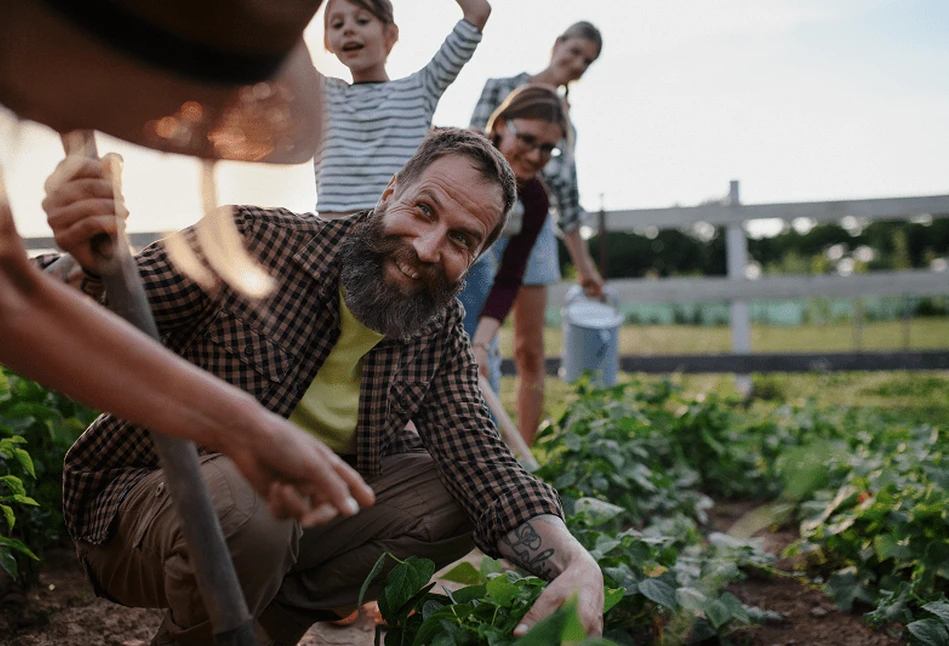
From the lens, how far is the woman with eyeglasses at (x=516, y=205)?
3.15 metres

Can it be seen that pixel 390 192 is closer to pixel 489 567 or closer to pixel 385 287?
pixel 385 287

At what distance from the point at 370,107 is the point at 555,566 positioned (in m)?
1.56

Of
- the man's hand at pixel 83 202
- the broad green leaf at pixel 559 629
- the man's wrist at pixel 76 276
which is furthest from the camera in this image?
the man's wrist at pixel 76 276

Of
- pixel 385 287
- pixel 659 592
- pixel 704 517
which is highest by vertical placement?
pixel 385 287

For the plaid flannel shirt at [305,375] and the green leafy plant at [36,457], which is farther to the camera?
the green leafy plant at [36,457]

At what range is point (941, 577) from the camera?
2.37 m

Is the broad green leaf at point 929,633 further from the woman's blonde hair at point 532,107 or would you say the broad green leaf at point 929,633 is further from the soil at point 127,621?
the woman's blonde hair at point 532,107

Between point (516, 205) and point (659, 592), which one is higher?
point (516, 205)

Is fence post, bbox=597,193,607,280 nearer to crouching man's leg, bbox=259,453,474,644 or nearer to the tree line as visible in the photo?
crouching man's leg, bbox=259,453,474,644

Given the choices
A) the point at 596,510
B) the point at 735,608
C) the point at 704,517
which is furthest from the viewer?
the point at 704,517

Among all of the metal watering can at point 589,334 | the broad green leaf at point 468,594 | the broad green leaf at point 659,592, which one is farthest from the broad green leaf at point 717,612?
the metal watering can at point 589,334

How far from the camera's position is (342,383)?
1.86 meters

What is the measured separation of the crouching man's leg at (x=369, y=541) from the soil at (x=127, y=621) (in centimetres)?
34

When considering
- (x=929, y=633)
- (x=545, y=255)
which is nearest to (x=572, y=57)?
(x=545, y=255)
